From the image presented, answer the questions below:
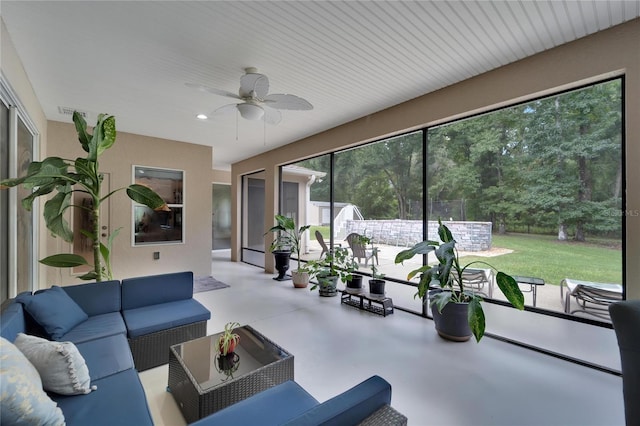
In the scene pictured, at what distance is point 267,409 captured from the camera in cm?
140

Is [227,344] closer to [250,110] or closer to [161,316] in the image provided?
[161,316]

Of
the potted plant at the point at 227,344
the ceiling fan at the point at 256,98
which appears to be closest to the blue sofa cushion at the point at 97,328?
the potted plant at the point at 227,344

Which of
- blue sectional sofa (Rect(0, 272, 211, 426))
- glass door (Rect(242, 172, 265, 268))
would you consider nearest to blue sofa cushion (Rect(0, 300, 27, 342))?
blue sectional sofa (Rect(0, 272, 211, 426))

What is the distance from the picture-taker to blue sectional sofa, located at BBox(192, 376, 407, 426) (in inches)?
39.2

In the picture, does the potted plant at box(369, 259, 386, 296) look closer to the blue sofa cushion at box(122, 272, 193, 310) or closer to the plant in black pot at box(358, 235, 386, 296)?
the plant in black pot at box(358, 235, 386, 296)

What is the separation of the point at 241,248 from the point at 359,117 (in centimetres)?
517

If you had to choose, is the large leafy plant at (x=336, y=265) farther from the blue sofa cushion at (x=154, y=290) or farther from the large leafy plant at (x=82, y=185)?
the large leafy plant at (x=82, y=185)

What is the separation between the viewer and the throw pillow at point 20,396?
1.08 metres

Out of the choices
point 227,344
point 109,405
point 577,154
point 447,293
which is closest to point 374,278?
point 447,293

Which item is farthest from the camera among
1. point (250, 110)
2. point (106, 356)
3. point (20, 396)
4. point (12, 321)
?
point (250, 110)

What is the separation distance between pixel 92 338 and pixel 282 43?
2.91 meters

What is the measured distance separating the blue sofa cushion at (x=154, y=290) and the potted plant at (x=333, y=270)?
2249 millimetres

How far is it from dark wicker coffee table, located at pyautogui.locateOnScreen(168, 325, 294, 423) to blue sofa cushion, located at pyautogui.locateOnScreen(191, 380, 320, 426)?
351mm

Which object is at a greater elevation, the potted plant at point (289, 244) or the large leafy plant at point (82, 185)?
the large leafy plant at point (82, 185)
